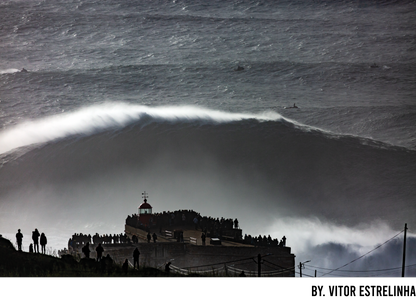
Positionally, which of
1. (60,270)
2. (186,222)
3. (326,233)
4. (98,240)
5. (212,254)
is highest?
(326,233)

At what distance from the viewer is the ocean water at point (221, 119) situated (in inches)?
2689

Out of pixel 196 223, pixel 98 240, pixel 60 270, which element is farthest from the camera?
pixel 196 223

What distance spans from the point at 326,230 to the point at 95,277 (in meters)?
36.9

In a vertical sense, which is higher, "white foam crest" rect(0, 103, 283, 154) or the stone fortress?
"white foam crest" rect(0, 103, 283, 154)

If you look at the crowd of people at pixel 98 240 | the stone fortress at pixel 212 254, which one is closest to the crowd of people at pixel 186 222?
the stone fortress at pixel 212 254

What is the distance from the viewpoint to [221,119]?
92562 mm

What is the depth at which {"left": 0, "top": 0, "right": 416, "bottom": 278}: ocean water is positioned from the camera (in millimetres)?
68312

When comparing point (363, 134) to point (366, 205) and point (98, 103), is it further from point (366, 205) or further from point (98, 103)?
point (98, 103)

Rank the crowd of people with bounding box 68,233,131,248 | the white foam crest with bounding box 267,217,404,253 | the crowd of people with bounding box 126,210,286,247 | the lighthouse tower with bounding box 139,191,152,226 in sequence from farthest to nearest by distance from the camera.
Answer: the white foam crest with bounding box 267,217,404,253, the lighthouse tower with bounding box 139,191,152,226, the crowd of people with bounding box 126,210,286,247, the crowd of people with bounding box 68,233,131,248

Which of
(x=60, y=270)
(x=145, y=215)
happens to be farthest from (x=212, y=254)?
(x=60, y=270)

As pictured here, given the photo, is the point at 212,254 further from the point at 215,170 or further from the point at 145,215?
the point at 215,170

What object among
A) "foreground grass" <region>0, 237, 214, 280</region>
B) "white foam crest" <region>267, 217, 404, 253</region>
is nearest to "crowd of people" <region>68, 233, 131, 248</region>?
"foreground grass" <region>0, 237, 214, 280</region>

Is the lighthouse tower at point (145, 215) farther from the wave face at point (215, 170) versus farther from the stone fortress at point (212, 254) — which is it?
the wave face at point (215, 170)

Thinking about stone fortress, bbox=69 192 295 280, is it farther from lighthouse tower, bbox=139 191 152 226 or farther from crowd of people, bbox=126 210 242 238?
lighthouse tower, bbox=139 191 152 226
